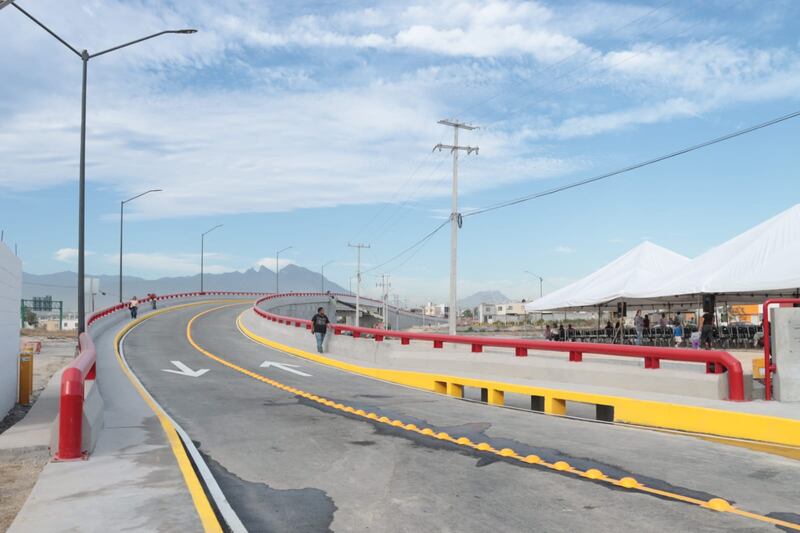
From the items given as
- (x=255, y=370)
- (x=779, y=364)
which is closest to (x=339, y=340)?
(x=255, y=370)

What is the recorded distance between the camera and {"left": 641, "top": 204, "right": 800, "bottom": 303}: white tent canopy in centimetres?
2288

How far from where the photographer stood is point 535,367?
15.3m

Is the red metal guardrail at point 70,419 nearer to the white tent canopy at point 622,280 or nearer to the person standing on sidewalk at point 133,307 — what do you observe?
the white tent canopy at point 622,280

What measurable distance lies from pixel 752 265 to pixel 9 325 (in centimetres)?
2254

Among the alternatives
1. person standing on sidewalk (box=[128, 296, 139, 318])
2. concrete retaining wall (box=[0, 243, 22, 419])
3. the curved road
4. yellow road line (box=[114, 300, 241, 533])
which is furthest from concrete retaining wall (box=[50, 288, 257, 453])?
person standing on sidewalk (box=[128, 296, 139, 318])

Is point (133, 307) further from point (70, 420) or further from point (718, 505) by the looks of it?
point (718, 505)

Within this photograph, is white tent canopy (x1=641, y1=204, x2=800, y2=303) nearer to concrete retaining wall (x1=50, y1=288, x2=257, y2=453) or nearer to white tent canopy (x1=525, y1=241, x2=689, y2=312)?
white tent canopy (x1=525, y1=241, x2=689, y2=312)

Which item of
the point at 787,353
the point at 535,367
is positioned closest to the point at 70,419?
the point at 535,367

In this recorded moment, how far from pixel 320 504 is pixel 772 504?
416 cm

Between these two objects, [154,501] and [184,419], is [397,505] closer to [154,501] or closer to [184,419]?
[154,501]

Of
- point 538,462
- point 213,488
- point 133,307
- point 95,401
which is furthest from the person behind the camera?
point 133,307

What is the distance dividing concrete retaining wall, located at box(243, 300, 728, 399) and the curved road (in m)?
1.74

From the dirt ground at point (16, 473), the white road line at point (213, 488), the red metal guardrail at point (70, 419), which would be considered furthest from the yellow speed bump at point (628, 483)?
the red metal guardrail at point (70, 419)

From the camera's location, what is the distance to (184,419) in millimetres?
12305
